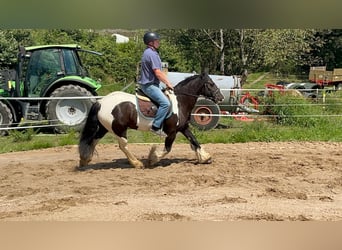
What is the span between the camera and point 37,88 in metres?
8.07

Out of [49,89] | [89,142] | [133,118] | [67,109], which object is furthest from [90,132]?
[49,89]

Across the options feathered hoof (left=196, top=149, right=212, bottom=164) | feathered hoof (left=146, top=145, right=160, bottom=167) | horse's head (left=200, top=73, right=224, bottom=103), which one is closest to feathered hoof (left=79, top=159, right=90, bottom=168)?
feathered hoof (left=146, top=145, right=160, bottom=167)

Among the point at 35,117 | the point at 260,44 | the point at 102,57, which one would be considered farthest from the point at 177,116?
the point at 35,117

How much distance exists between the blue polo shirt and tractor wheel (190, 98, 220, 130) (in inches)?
131

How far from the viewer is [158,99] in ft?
15.9

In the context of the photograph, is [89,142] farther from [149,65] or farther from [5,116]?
[5,116]

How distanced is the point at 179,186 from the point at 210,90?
1379 mm

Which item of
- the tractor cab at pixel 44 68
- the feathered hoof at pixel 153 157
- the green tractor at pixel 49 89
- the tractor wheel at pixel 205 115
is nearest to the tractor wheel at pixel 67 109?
the green tractor at pixel 49 89

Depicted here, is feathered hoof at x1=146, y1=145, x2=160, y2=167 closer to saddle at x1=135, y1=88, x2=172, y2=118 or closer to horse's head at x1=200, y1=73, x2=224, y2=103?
saddle at x1=135, y1=88, x2=172, y2=118

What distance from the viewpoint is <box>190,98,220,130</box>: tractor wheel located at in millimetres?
8162

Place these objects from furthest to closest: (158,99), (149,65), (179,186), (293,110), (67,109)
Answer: (293,110)
(67,109)
(158,99)
(149,65)
(179,186)

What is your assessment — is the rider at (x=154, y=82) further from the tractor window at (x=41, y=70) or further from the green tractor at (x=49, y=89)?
the tractor window at (x=41, y=70)

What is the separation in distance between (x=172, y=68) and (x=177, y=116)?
312 centimetres
